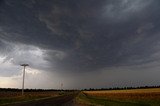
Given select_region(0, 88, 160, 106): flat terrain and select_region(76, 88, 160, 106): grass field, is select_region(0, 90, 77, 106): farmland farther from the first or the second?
select_region(76, 88, 160, 106): grass field

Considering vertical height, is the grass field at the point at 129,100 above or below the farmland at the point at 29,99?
below

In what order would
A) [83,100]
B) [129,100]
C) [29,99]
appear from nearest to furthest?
[83,100] < [129,100] < [29,99]

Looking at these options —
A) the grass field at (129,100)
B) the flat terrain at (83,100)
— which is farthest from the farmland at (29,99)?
the grass field at (129,100)

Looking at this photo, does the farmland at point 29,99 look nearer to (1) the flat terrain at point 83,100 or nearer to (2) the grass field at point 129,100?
(1) the flat terrain at point 83,100

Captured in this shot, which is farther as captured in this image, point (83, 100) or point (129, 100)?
point (129, 100)

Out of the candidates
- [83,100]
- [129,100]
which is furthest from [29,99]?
[129,100]

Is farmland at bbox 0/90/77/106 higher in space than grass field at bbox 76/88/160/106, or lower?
higher

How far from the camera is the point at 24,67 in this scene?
88.9 meters

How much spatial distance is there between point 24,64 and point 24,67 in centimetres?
139

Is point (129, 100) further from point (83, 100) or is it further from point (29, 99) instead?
point (29, 99)

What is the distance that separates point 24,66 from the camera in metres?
88.9

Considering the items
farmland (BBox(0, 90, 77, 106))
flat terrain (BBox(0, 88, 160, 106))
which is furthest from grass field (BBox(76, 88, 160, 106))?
farmland (BBox(0, 90, 77, 106))

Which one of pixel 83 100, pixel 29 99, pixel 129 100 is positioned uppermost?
pixel 29 99

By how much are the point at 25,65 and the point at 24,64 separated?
585 mm
